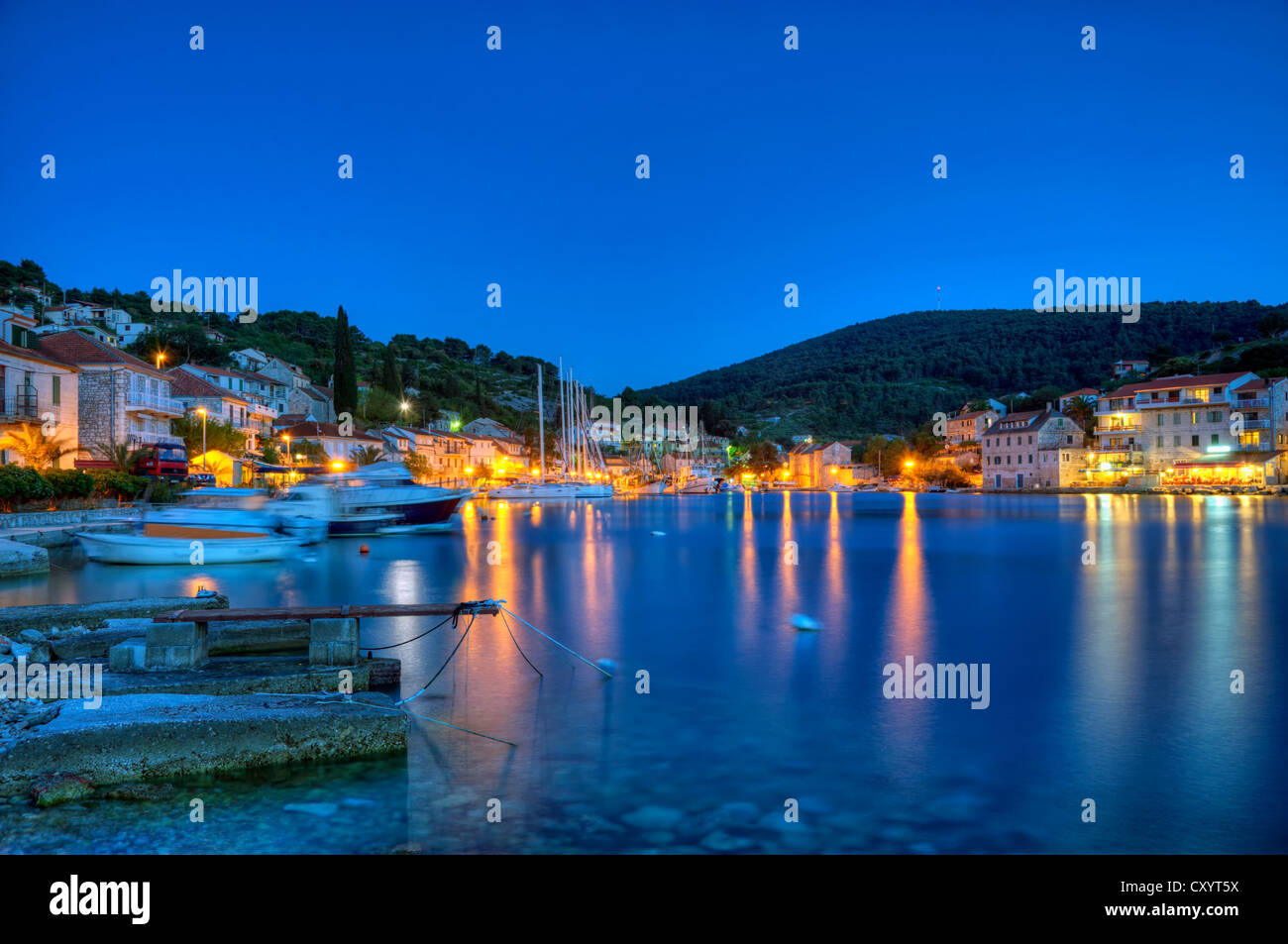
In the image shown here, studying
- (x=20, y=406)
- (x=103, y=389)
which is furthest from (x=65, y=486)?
(x=103, y=389)

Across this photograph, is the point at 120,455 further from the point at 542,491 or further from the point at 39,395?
the point at 542,491

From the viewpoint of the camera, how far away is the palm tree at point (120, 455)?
36.9 metres

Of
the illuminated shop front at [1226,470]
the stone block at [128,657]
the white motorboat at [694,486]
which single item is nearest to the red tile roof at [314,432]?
the stone block at [128,657]

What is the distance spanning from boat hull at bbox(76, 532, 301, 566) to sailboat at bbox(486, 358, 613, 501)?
4691cm

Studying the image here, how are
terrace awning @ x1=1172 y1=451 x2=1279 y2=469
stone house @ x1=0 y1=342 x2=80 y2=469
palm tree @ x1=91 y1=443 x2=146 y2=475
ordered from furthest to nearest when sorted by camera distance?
terrace awning @ x1=1172 y1=451 x2=1279 y2=469 < palm tree @ x1=91 y1=443 x2=146 y2=475 < stone house @ x1=0 y1=342 x2=80 y2=469

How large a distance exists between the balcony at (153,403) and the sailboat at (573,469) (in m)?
31.7

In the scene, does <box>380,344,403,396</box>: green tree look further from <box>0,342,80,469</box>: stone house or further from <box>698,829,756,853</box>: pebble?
<box>698,829,756,853</box>: pebble

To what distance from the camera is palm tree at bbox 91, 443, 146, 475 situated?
3691cm

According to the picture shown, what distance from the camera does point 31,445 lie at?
33.0 metres

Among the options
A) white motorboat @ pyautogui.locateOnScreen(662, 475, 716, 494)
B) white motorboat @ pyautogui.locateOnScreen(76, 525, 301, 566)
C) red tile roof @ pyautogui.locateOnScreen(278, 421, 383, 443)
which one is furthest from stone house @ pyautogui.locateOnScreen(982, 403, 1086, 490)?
white motorboat @ pyautogui.locateOnScreen(76, 525, 301, 566)

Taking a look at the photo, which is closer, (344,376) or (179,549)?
(179,549)

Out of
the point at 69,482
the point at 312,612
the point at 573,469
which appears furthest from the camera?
the point at 573,469

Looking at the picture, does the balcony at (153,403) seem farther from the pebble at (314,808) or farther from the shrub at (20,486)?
the pebble at (314,808)

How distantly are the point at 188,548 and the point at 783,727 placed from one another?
21692 millimetres
